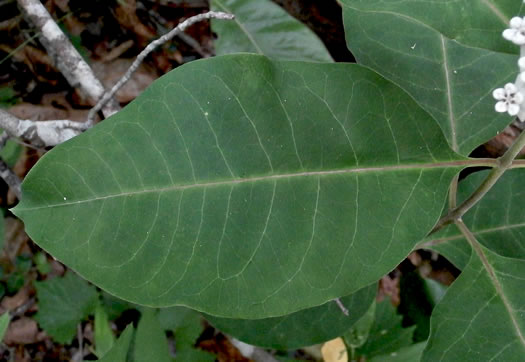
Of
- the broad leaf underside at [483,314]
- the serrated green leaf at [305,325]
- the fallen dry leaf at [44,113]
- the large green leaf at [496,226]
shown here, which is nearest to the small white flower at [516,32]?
the broad leaf underside at [483,314]

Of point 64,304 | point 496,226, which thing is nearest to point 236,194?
point 496,226

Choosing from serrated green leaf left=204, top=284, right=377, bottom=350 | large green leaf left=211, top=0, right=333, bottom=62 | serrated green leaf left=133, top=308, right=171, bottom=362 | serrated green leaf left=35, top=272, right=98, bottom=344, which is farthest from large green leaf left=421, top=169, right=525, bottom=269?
serrated green leaf left=35, top=272, right=98, bottom=344

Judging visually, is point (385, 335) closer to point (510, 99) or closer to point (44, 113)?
point (510, 99)

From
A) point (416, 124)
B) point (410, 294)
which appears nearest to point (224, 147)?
point (416, 124)

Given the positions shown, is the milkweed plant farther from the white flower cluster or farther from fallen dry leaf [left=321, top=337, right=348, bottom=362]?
fallen dry leaf [left=321, top=337, right=348, bottom=362]

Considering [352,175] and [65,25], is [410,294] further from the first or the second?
[65,25]

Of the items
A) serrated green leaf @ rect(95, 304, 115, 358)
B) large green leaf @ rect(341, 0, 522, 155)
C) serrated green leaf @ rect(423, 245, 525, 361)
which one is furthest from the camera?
serrated green leaf @ rect(95, 304, 115, 358)
